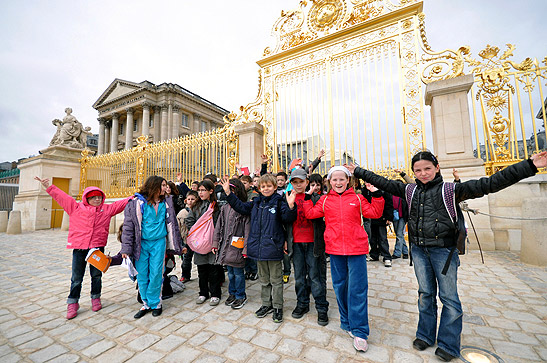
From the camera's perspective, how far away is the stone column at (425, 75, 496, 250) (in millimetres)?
5727

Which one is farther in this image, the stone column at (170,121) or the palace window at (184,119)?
the palace window at (184,119)

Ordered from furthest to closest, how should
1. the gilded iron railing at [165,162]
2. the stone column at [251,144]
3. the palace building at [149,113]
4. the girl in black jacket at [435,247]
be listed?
A: 1. the palace building at [149,113]
2. the gilded iron railing at [165,162]
3. the stone column at [251,144]
4. the girl in black jacket at [435,247]

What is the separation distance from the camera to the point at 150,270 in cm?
324

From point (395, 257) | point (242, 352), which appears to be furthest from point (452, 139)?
point (242, 352)

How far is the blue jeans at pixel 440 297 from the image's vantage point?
2.10 meters

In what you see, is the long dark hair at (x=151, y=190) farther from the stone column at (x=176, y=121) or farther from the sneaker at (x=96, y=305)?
the stone column at (x=176, y=121)

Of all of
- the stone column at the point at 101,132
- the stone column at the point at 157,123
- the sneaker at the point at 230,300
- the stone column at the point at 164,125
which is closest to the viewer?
the sneaker at the point at 230,300

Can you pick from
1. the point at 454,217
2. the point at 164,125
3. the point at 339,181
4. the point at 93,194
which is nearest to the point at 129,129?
the point at 164,125

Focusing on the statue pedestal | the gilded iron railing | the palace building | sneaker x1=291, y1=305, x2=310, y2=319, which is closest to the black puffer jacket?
sneaker x1=291, y1=305, x2=310, y2=319

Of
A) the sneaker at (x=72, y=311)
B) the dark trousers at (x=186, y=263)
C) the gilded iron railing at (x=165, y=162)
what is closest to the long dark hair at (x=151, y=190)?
the dark trousers at (x=186, y=263)

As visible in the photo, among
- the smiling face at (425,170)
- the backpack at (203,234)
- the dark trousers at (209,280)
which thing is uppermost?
the smiling face at (425,170)

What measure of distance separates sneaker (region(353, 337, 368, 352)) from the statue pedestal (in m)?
15.0

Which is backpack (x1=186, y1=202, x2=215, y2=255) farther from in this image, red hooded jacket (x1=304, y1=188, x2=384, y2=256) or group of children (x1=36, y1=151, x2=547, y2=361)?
red hooded jacket (x1=304, y1=188, x2=384, y2=256)

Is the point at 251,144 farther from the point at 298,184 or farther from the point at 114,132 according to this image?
the point at 114,132
